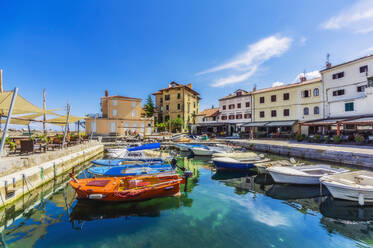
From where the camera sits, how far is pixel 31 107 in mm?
11891

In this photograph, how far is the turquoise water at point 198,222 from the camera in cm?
561

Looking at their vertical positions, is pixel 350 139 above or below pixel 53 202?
above

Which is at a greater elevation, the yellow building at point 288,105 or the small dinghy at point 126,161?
the yellow building at point 288,105

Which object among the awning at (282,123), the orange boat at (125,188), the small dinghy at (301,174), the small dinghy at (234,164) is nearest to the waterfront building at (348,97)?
the awning at (282,123)

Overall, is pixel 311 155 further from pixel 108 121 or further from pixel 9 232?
pixel 108 121

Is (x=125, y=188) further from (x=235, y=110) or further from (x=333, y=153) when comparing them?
(x=235, y=110)

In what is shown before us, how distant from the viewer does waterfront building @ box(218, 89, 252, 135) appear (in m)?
36.8

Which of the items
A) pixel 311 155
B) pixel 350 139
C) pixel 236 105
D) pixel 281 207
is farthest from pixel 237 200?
pixel 236 105

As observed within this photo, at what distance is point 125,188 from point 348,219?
9.98 m

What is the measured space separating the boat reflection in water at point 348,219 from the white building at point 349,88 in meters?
21.7

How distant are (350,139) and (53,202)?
29.6 m

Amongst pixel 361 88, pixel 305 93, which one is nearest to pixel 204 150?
pixel 305 93

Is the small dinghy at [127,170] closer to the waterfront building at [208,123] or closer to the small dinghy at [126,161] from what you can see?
the small dinghy at [126,161]

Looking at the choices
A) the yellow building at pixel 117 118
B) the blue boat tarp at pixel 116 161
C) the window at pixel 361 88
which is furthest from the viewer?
the yellow building at pixel 117 118
